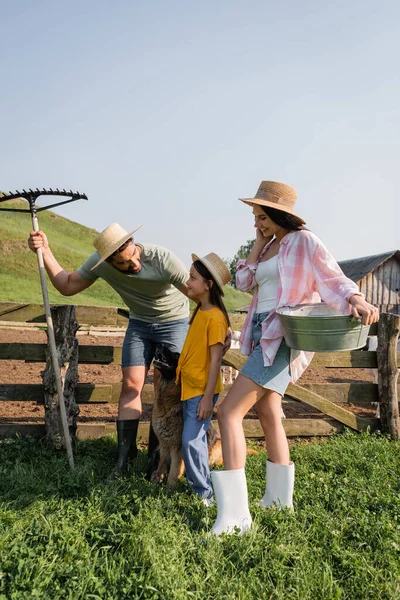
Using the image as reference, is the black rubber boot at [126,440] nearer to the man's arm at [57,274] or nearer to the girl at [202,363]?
the girl at [202,363]

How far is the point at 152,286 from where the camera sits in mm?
4523

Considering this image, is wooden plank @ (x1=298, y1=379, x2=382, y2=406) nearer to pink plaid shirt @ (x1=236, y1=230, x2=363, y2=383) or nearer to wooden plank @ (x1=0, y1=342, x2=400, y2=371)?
wooden plank @ (x1=0, y1=342, x2=400, y2=371)

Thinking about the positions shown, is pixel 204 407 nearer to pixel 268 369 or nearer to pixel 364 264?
pixel 268 369

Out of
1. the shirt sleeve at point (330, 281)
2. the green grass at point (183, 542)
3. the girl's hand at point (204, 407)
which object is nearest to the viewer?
the green grass at point (183, 542)

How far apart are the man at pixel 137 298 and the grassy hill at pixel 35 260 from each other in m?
22.7

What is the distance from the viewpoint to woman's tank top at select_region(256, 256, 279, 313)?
349 centimetres

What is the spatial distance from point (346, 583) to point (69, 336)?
3.39 metres

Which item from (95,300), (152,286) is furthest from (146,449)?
(95,300)

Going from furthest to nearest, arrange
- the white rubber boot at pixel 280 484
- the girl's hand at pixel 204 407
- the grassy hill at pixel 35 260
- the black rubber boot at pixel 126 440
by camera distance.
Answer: the grassy hill at pixel 35 260 → the black rubber boot at pixel 126 440 → the girl's hand at pixel 204 407 → the white rubber boot at pixel 280 484

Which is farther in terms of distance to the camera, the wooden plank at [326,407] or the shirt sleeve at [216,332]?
→ the wooden plank at [326,407]

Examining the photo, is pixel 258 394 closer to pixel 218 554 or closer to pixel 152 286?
pixel 218 554

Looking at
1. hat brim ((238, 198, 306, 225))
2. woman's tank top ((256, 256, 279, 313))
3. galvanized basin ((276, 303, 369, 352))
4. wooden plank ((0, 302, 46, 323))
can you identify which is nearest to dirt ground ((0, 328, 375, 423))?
wooden plank ((0, 302, 46, 323))

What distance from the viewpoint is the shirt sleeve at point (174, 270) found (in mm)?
4445

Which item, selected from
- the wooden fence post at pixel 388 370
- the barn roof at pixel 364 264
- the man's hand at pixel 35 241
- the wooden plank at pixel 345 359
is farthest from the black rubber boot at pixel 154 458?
the barn roof at pixel 364 264
